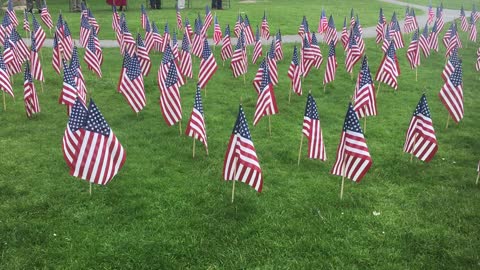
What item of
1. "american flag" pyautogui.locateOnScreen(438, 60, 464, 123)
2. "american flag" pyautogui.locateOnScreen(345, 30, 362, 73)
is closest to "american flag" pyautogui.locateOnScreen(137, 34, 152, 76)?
"american flag" pyautogui.locateOnScreen(345, 30, 362, 73)

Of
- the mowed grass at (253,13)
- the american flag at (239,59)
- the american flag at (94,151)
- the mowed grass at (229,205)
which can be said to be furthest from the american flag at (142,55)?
Result: the mowed grass at (253,13)

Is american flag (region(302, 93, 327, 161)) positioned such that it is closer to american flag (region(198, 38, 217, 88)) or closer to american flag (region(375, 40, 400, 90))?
american flag (region(198, 38, 217, 88))

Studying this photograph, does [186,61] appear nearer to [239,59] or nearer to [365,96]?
[239,59]

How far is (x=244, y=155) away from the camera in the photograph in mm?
8180

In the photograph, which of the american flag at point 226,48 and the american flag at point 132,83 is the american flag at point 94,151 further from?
the american flag at point 226,48

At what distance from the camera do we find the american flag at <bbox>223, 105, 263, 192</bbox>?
815 cm

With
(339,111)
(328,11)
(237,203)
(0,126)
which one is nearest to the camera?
(237,203)

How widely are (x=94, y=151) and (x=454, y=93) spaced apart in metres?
8.78

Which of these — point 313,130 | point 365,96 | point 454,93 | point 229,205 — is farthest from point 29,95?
point 454,93

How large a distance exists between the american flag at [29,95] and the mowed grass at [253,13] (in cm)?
1197

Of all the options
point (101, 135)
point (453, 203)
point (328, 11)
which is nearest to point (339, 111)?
point (453, 203)

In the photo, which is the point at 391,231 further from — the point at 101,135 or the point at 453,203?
the point at 101,135

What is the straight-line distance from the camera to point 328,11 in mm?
36250

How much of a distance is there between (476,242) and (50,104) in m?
11.8
